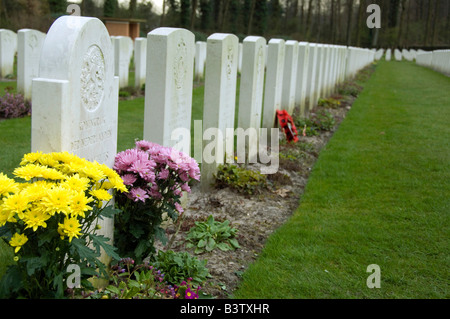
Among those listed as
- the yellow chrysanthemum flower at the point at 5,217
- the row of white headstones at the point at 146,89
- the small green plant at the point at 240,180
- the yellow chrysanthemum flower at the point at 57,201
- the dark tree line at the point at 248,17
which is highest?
the dark tree line at the point at 248,17

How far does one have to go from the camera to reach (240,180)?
5.36 m

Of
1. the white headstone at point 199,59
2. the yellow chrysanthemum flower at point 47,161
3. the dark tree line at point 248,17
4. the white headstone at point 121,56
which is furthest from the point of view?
the dark tree line at point 248,17

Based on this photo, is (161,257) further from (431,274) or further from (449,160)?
(449,160)

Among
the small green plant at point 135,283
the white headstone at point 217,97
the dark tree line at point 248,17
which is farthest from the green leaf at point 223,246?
the dark tree line at point 248,17

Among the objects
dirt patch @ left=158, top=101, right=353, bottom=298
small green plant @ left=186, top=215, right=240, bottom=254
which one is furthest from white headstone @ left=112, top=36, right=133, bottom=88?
small green plant @ left=186, top=215, right=240, bottom=254

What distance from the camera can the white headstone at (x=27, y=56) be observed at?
29.5 feet

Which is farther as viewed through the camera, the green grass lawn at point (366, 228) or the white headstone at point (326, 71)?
the white headstone at point (326, 71)

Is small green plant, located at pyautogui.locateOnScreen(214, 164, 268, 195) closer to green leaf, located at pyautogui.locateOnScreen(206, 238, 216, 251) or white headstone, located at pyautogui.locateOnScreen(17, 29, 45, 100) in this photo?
green leaf, located at pyautogui.locateOnScreen(206, 238, 216, 251)

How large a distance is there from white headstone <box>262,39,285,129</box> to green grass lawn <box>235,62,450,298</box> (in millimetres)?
1050

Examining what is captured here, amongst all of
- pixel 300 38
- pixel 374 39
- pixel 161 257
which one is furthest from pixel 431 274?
pixel 374 39

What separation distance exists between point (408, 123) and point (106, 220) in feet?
27.6

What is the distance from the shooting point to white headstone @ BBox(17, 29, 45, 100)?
8.99 m

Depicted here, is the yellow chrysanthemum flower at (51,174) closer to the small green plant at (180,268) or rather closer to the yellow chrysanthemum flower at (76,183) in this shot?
the yellow chrysanthemum flower at (76,183)

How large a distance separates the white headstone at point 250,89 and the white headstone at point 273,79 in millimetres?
734
